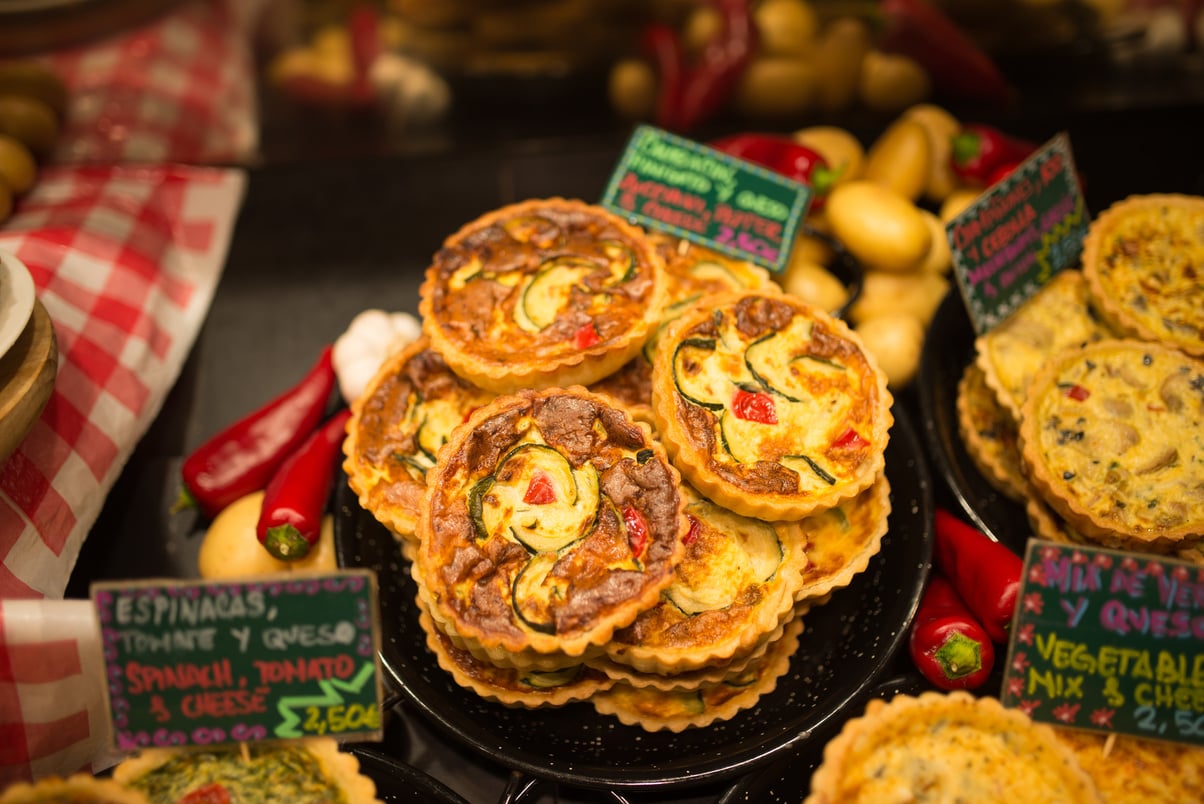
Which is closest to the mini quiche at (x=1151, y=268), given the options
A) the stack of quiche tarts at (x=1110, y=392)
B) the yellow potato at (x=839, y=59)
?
the stack of quiche tarts at (x=1110, y=392)

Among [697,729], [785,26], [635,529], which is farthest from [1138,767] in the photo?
[785,26]

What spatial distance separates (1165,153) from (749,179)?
7.98ft

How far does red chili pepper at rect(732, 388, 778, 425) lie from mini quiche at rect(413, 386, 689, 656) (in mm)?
328

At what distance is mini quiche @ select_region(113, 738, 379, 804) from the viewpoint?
2.17 m

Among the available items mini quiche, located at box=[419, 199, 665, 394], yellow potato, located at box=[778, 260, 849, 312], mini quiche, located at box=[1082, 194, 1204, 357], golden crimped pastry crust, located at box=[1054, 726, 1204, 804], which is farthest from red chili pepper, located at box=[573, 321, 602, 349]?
mini quiche, located at box=[1082, 194, 1204, 357]

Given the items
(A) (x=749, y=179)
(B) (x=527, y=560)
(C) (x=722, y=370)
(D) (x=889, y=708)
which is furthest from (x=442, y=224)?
(D) (x=889, y=708)

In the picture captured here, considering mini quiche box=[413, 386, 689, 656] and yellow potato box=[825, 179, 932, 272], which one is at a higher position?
yellow potato box=[825, 179, 932, 272]

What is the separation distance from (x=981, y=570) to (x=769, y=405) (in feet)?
2.60

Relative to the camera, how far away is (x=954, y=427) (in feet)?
10.9

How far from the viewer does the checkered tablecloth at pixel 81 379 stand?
7.84 feet

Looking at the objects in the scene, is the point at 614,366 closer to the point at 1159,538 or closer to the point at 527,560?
the point at 527,560

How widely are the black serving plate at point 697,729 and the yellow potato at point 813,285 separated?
2.45 ft

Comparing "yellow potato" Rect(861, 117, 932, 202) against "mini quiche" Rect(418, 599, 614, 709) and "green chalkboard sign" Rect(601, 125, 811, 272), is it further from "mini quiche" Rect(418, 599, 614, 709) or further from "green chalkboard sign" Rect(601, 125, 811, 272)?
"mini quiche" Rect(418, 599, 614, 709)

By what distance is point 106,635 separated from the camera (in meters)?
2.03
